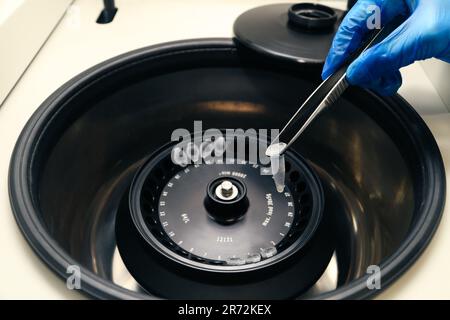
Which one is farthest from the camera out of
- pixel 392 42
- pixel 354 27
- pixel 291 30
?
pixel 291 30

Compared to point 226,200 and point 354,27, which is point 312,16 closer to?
point 354,27

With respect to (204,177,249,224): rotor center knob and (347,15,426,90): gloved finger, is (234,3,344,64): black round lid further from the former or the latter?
(204,177,249,224): rotor center knob

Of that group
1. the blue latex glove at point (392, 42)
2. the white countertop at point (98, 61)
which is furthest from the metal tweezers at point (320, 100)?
the white countertop at point (98, 61)

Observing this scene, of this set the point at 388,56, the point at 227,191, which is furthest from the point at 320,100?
the point at 227,191

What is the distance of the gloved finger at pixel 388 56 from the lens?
745 millimetres

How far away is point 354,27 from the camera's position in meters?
0.88

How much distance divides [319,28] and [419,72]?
0.23m

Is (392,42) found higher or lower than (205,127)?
higher

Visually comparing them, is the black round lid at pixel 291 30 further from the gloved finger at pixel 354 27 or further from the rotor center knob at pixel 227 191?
the rotor center knob at pixel 227 191

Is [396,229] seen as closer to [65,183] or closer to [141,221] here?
[141,221]

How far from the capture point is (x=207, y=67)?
105cm

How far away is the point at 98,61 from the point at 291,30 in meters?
0.43

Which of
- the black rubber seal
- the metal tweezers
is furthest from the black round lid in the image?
the metal tweezers

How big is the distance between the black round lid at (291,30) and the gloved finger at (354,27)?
0.20 feet
